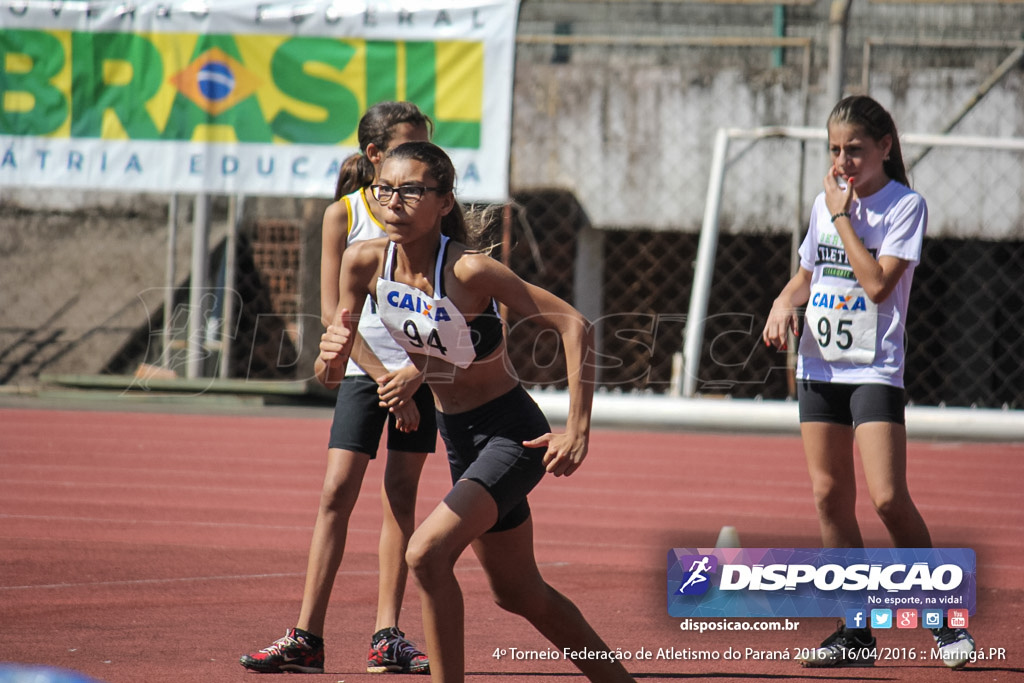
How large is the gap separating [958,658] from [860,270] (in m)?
1.33

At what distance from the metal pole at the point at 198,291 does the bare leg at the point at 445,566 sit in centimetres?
787

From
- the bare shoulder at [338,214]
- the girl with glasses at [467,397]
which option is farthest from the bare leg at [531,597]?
the bare shoulder at [338,214]

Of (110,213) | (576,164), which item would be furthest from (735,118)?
(110,213)

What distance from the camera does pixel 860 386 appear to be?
14.2ft

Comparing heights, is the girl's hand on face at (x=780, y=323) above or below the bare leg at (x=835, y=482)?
above

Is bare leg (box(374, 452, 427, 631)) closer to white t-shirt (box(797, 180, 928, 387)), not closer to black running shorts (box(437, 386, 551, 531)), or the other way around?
black running shorts (box(437, 386, 551, 531))

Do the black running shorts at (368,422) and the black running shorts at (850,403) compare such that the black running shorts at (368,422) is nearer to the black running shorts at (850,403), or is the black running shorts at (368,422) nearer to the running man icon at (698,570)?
the running man icon at (698,570)

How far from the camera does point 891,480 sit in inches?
165

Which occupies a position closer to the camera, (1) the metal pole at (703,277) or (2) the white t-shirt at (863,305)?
(2) the white t-shirt at (863,305)

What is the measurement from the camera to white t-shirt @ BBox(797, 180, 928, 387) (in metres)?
4.32

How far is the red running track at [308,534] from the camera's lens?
14.5 feet

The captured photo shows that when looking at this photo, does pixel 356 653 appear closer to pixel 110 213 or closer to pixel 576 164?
pixel 576 164

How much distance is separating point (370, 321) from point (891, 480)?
1831 mm

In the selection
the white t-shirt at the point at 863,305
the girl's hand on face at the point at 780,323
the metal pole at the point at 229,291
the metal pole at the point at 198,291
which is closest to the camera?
the white t-shirt at the point at 863,305
